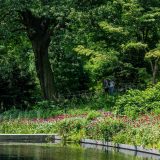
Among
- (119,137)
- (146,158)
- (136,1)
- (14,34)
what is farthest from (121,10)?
(146,158)

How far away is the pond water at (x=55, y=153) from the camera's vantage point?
1664 centimetres

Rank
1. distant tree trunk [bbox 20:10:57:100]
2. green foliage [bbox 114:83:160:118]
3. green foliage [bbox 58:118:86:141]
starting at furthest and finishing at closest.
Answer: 1. distant tree trunk [bbox 20:10:57:100]
2. green foliage [bbox 114:83:160:118]
3. green foliage [bbox 58:118:86:141]

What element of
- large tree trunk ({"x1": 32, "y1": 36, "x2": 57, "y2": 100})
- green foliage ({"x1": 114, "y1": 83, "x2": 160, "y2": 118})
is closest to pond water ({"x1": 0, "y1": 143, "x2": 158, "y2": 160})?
green foliage ({"x1": 114, "y1": 83, "x2": 160, "y2": 118})

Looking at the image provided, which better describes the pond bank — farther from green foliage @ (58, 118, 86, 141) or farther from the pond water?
the pond water

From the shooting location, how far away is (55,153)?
1786 centimetres

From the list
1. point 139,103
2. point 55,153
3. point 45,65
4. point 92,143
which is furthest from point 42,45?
point 55,153

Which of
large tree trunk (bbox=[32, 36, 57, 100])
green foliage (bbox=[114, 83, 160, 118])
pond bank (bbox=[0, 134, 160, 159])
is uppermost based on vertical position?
large tree trunk (bbox=[32, 36, 57, 100])

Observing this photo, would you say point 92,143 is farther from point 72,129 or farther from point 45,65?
point 45,65

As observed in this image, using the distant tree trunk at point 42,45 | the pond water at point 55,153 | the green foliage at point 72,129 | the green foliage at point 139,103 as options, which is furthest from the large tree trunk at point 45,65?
the pond water at point 55,153

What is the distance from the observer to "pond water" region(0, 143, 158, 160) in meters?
16.6

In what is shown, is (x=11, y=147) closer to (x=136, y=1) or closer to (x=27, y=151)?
(x=27, y=151)

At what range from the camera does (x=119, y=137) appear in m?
19.7

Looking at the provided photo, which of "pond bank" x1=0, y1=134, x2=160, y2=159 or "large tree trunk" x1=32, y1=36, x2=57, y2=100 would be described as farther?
"large tree trunk" x1=32, y1=36, x2=57, y2=100

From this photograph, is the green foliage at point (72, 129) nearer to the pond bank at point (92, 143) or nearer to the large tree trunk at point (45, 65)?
the pond bank at point (92, 143)
